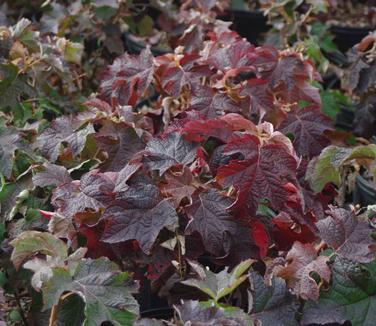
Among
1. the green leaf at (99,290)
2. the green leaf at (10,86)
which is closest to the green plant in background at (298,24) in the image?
the green leaf at (10,86)

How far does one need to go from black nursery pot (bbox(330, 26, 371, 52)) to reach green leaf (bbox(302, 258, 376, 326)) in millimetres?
2122

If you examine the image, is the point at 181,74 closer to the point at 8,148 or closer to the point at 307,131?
the point at 307,131

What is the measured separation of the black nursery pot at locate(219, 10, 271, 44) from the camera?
340 centimetres

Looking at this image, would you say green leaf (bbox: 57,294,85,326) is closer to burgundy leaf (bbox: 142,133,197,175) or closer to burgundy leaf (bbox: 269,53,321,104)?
burgundy leaf (bbox: 142,133,197,175)

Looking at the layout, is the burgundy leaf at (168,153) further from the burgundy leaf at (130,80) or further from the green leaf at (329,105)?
the green leaf at (329,105)

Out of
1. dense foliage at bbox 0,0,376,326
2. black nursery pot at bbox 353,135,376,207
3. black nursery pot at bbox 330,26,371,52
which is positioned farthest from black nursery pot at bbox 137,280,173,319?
black nursery pot at bbox 330,26,371,52

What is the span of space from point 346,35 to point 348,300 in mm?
2222

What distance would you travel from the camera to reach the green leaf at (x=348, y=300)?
1.17m

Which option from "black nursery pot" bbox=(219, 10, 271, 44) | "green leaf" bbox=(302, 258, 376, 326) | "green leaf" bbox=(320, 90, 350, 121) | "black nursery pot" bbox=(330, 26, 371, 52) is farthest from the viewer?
"black nursery pot" bbox=(219, 10, 271, 44)

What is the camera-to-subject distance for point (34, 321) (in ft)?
4.58

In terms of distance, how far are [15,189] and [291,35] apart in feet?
4.87

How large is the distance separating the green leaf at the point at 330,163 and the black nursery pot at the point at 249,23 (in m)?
1.93

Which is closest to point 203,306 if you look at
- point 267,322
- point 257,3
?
point 267,322

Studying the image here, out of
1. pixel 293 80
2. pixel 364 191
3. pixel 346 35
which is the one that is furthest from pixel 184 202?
pixel 346 35
